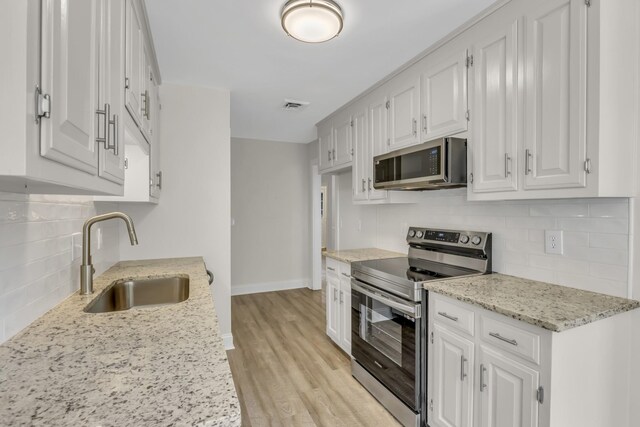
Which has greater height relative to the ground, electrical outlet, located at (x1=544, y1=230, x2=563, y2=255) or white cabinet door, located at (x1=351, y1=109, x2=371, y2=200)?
white cabinet door, located at (x1=351, y1=109, x2=371, y2=200)

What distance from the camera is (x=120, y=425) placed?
24.3 inches

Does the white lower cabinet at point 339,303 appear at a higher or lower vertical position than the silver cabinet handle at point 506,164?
lower

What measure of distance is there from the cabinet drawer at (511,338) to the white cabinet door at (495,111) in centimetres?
72

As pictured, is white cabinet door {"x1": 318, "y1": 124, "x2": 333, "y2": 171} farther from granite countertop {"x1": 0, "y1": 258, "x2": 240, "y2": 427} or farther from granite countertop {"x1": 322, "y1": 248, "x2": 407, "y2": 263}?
granite countertop {"x1": 0, "y1": 258, "x2": 240, "y2": 427}

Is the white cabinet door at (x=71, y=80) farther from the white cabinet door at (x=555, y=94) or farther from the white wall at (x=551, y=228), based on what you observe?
the white wall at (x=551, y=228)

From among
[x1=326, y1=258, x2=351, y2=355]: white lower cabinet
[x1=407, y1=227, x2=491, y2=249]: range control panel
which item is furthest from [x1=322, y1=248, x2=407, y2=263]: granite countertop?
[x1=407, y1=227, x2=491, y2=249]: range control panel

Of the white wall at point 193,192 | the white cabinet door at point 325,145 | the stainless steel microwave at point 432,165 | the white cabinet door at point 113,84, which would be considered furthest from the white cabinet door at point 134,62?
the white cabinet door at point 325,145

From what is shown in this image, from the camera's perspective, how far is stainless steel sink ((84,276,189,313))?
74.3 inches

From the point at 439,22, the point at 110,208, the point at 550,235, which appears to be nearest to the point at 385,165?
the point at 439,22

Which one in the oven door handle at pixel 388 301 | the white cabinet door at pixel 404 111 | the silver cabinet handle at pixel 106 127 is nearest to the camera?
the silver cabinet handle at pixel 106 127

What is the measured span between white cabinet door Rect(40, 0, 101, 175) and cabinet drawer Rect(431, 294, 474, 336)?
5.42 feet

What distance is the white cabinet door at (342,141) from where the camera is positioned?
3.33m

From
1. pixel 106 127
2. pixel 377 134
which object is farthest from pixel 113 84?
pixel 377 134

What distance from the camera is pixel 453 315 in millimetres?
1670
